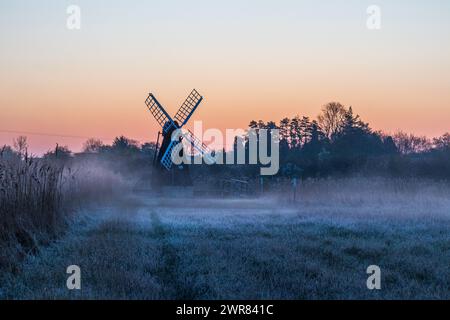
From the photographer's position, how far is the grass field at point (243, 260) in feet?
21.5

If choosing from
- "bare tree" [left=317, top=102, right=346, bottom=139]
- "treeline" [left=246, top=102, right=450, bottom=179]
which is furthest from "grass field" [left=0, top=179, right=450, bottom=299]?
"bare tree" [left=317, top=102, right=346, bottom=139]

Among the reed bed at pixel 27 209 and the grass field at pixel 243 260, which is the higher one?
the reed bed at pixel 27 209

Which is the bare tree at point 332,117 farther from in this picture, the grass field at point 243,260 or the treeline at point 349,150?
the grass field at point 243,260

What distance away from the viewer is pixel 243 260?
28.2ft

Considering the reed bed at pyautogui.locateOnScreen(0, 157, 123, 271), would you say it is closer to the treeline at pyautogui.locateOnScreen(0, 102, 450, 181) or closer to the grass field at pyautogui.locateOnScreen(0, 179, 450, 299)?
the grass field at pyautogui.locateOnScreen(0, 179, 450, 299)

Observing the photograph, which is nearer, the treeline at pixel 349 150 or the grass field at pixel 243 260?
the grass field at pixel 243 260

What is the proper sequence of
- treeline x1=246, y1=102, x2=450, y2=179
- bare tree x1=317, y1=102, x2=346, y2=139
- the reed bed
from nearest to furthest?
the reed bed, treeline x1=246, y1=102, x2=450, y2=179, bare tree x1=317, y1=102, x2=346, y2=139

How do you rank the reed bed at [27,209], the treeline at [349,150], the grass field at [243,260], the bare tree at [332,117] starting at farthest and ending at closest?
the bare tree at [332,117] → the treeline at [349,150] → the reed bed at [27,209] → the grass field at [243,260]

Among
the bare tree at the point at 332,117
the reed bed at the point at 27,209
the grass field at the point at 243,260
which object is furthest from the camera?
the bare tree at the point at 332,117

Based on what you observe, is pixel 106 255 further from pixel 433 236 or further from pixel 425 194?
pixel 425 194

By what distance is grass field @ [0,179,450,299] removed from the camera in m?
6.55

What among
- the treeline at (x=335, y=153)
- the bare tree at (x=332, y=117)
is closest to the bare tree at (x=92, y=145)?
the treeline at (x=335, y=153)

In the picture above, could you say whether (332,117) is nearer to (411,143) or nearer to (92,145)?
(411,143)
